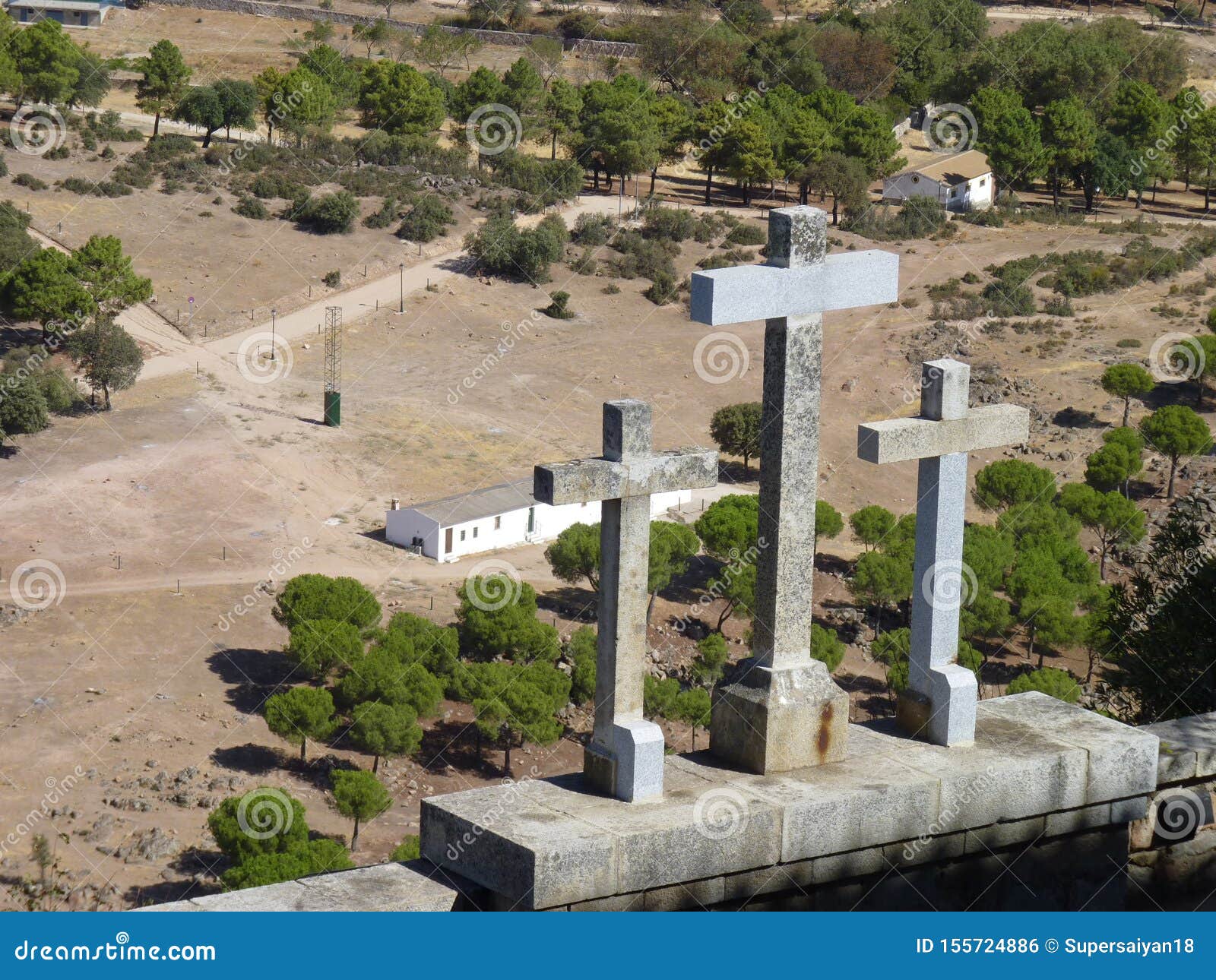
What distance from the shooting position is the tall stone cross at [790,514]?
10539 millimetres

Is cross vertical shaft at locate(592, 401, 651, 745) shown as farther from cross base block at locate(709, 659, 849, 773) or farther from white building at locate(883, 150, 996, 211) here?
white building at locate(883, 150, 996, 211)

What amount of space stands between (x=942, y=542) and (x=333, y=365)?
53.2 meters

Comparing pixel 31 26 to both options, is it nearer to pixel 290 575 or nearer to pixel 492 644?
pixel 290 575

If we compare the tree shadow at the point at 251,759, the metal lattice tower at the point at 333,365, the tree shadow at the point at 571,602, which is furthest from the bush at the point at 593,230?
the tree shadow at the point at 251,759

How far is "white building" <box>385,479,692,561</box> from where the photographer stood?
52062mm

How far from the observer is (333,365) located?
6316cm

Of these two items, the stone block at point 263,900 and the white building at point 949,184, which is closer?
the stone block at point 263,900

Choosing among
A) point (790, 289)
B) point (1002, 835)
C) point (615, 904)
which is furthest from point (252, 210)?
point (615, 904)

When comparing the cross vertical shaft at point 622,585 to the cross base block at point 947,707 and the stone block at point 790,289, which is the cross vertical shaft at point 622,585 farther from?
the cross base block at point 947,707

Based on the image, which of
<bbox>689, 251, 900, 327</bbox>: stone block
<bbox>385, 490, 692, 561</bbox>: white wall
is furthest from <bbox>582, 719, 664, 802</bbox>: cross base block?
<bbox>385, 490, 692, 561</bbox>: white wall

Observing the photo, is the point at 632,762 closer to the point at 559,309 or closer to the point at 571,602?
the point at 571,602

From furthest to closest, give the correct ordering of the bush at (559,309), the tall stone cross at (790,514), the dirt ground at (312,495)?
the bush at (559,309), the dirt ground at (312,495), the tall stone cross at (790,514)

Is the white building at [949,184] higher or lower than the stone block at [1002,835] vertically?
higher

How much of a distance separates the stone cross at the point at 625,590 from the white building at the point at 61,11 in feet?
332
